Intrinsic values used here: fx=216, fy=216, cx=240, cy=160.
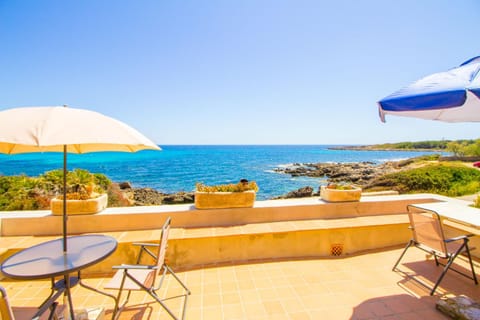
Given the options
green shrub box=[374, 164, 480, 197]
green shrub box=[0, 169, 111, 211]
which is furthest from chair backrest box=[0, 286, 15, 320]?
green shrub box=[374, 164, 480, 197]

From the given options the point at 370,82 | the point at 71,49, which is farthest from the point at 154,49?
the point at 370,82

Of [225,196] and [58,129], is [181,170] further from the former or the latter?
[58,129]

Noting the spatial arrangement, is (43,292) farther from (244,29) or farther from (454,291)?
(244,29)

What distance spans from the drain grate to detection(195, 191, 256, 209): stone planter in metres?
1.63

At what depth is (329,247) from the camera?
3.83 metres

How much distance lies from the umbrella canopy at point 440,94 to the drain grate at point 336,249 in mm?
2427

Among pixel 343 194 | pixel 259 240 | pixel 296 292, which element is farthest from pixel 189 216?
pixel 343 194

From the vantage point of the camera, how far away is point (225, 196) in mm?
4168

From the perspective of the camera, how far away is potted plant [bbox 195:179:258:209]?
13.5ft

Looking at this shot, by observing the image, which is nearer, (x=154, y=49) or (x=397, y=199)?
(x=397, y=199)

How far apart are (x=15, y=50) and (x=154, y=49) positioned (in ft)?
18.6

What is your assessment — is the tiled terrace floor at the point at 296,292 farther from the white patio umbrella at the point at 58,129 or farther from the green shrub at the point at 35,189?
the green shrub at the point at 35,189

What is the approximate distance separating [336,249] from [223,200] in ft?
7.28

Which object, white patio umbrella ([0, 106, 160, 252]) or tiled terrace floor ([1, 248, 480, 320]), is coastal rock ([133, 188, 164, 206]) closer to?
tiled terrace floor ([1, 248, 480, 320])
